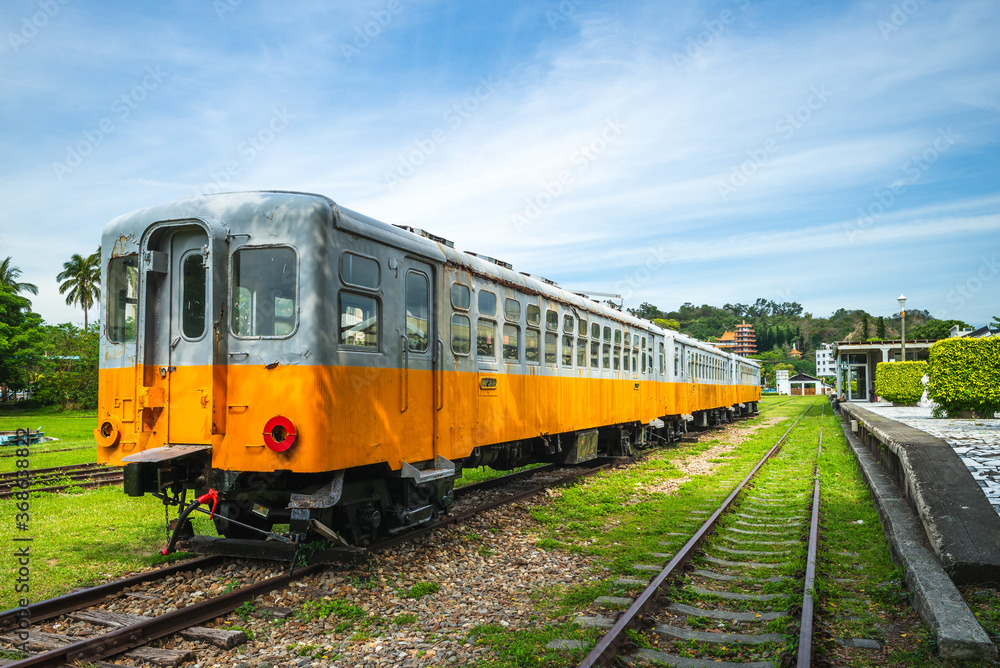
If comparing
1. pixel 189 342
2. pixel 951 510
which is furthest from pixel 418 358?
pixel 951 510

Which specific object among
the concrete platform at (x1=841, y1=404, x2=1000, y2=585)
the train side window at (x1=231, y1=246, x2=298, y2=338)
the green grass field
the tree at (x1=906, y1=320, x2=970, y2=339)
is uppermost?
the tree at (x1=906, y1=320, x2=970, y2=339)

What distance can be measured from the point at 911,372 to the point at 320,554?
28.2m

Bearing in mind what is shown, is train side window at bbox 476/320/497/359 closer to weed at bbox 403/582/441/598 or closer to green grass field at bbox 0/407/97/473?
weed at bbox 403/582/441/598

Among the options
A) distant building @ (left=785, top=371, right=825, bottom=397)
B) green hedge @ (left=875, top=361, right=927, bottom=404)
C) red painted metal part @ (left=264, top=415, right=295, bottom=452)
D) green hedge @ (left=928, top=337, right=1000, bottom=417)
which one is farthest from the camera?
distant building @ (left=785, top=371, right=825, bottom=397)

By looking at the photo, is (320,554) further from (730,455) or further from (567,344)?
(730,455)

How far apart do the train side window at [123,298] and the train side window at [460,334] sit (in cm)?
329

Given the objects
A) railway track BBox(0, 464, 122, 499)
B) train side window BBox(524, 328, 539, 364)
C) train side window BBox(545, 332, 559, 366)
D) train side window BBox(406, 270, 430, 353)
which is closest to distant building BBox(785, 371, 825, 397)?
train side window BBox(545, 332, 559, 366)

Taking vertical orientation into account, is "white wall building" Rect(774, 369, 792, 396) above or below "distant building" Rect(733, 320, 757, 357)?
below

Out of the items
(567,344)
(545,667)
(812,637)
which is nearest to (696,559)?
(812,637)

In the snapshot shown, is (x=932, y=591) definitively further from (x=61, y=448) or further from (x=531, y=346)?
(x=61, y=448)

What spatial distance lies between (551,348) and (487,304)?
97.7 inches

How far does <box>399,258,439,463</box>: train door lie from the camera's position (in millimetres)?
7145

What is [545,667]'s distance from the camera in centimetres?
463

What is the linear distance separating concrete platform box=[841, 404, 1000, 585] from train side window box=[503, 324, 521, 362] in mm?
5148
